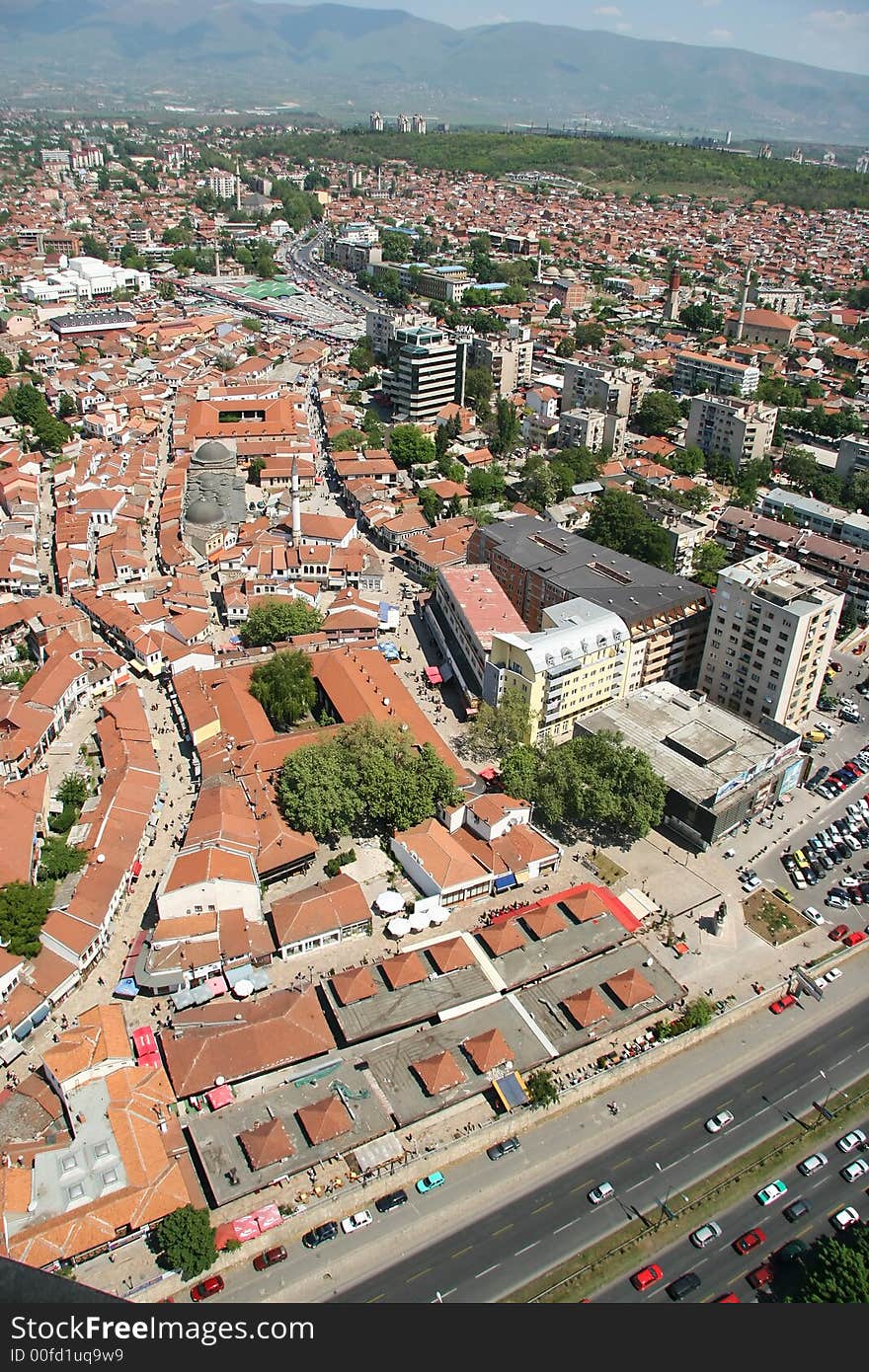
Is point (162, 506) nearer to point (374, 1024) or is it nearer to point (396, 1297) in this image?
point (374, 1024)

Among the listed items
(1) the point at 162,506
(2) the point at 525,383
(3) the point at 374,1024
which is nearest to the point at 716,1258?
(3) the point at 374,1024

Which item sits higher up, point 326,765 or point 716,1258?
point 326,765

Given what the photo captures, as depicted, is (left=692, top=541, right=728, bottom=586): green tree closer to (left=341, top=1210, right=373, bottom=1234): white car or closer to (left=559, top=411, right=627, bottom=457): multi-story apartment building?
(left=559, top=411, right=627, bottom=457): multi-story apartment building

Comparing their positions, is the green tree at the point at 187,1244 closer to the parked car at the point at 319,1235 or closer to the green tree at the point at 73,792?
the parked car at the point at 319,1235

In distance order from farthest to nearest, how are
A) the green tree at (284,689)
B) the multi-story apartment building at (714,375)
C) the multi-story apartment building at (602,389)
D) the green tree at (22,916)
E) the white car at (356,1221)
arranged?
the multi-story apartment building at (714,375) < the multi-story apartment building at (602,389) < the green tree at (284,689) < the green tree at (22,916) < the white car at (356,1221)

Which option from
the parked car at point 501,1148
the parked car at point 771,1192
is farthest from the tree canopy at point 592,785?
the parked car at point 771,1192

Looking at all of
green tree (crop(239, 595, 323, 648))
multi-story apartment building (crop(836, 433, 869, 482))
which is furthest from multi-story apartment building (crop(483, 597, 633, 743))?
multi-story apartment building (crop(836, 433, 869, 482))

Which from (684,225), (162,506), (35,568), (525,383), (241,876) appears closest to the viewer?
(241,876)
